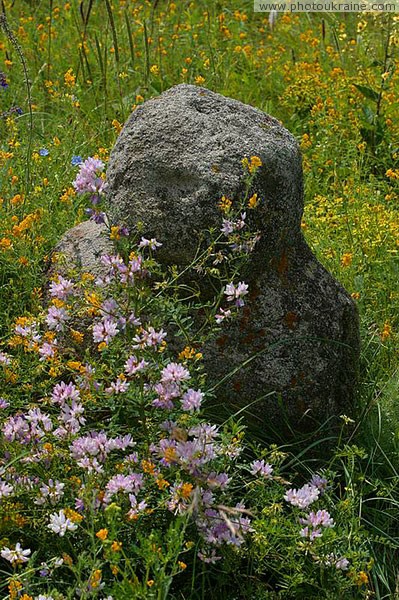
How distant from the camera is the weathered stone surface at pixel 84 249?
3418mm

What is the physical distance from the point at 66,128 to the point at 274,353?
225cm

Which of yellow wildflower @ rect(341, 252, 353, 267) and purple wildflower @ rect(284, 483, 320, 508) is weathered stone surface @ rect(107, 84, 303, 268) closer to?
yellow wildflower @ rect(341, 252, 353, 267)

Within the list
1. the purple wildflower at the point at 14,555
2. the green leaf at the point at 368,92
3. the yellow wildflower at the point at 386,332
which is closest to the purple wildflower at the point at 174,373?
the purple wildflower at the point at 14,555

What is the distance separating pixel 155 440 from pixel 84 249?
3.30 feet

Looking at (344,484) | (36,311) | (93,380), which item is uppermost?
(93,380)

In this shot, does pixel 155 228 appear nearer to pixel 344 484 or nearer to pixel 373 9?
pixel 344 484

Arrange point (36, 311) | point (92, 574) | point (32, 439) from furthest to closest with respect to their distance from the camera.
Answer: point (36, 311)
point (32, 439)
point (92, 574)

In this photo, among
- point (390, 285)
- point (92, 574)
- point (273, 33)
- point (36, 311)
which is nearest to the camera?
point (92, 574)

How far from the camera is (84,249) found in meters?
3.52

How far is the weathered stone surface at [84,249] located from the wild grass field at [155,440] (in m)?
0.07

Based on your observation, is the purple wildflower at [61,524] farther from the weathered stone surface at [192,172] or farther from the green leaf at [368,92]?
the green leaf at [368,92]

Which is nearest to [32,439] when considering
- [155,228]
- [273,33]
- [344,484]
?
[155,228]

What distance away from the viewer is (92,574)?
2193mm

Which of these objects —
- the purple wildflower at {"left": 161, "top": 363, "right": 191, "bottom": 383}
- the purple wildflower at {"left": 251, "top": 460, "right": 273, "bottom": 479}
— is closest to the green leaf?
the purple wildflower at {"left": 251, "top": 460, "right": 273, "bottom": 479}
